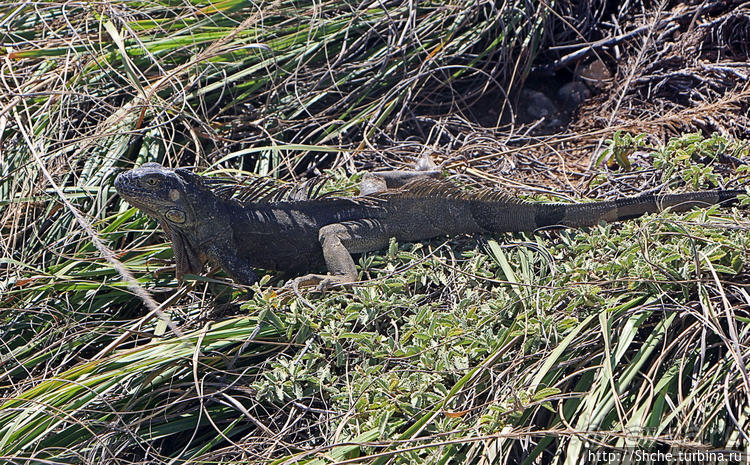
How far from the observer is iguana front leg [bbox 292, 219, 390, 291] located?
10.5 ft

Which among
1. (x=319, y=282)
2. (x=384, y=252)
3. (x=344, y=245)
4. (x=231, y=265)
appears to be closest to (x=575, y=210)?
(x=384, y=252)

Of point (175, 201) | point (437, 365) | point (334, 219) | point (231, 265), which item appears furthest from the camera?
point (334, 219)

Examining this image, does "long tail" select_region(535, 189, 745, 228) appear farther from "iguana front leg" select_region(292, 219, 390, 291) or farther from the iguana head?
the iguana head

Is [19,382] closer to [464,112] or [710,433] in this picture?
[710,433]

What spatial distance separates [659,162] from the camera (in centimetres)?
365

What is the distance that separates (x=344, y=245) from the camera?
3.35 metres

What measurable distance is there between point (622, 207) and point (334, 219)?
128 cm

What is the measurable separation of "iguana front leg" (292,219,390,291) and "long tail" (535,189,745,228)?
2.40 feet

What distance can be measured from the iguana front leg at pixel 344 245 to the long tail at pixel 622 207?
733 millimetres

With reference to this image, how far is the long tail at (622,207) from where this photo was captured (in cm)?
325

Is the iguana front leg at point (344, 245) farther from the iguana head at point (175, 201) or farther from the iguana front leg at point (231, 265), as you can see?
the iguana head at point (175, 201)

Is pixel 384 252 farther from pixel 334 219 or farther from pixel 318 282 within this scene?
pixel 318 282

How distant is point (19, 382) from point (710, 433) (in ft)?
8.26

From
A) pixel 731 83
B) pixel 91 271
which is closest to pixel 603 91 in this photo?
pixel 731 83
